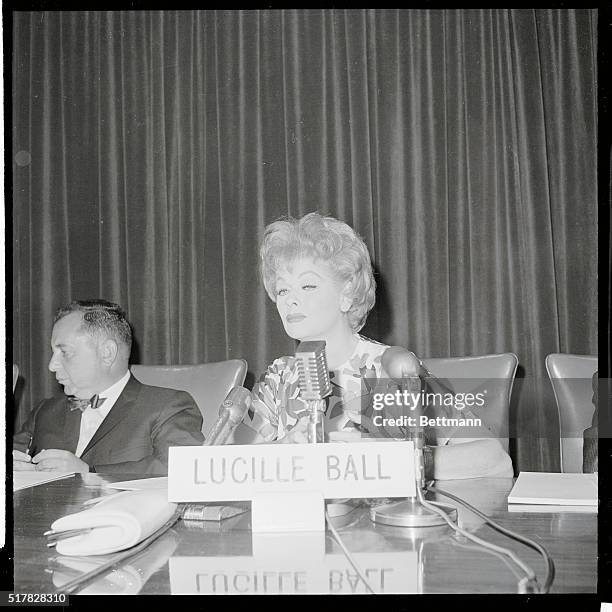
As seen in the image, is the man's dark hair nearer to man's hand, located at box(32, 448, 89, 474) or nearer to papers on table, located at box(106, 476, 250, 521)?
man's hand, located at box(32, 448, 89, 474)

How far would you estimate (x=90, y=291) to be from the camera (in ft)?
7.57

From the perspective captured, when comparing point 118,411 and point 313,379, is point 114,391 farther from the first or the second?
point 313,379

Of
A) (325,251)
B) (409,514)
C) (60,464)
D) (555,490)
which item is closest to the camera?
(409,514)

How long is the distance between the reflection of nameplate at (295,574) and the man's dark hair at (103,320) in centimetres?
114

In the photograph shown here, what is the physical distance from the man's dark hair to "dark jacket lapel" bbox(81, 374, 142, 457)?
0.16m

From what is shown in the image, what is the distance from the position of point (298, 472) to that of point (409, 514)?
0.45 ft

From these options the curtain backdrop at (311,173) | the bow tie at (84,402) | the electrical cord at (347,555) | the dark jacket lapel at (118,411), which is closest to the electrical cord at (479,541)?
the electrical cord at (347,555)

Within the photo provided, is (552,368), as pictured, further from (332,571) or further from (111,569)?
(111,569)

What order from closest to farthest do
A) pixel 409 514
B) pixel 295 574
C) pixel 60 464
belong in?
pixel 295 574 → pixel 409 514 → pixel 60 464

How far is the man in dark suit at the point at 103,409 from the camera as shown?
1566 mm

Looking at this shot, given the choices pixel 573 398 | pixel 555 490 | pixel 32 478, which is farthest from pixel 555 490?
pixel 32 478

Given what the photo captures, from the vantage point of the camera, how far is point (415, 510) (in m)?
0.78

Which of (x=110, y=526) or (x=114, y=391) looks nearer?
(x=110, y=526)

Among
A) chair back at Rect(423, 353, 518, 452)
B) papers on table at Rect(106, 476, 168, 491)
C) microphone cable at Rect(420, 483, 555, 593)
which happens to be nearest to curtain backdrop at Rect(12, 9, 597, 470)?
chair back at Rect(423, 353, 518, 452)
